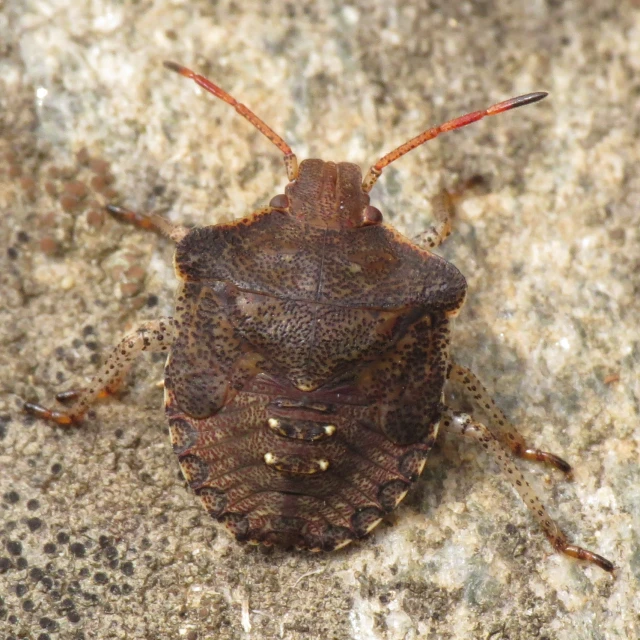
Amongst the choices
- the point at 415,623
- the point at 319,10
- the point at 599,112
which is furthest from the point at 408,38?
the point at 415,623

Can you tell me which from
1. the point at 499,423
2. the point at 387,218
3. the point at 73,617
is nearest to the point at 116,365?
the point at 73,617

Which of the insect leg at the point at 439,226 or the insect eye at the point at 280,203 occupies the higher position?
the insect eye at the point at 280,203

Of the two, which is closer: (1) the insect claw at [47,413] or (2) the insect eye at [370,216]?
(2) the insect eye at [370,216]

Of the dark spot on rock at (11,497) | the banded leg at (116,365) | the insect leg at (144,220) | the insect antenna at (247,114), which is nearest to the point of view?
the dark spot on rock at (11,497)

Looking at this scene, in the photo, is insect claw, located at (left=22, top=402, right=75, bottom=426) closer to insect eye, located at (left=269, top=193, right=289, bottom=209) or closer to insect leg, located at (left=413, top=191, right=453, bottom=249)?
insect eye, located at (left=269, top=193, right=289, bottom=209)

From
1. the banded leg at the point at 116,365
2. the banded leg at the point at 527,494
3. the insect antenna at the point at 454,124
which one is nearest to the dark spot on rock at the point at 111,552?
the banded leg at the point at 116,365

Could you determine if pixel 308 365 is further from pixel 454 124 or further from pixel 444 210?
pixel 444 210

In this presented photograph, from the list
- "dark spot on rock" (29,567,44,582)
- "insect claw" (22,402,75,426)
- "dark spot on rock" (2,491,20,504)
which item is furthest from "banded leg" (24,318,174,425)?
"dark spot on rock" (29,567,44,582)

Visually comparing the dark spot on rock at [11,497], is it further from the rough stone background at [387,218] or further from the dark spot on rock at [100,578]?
the dark spot on rock at [100,578]
